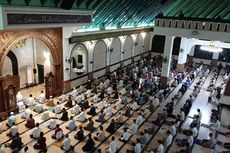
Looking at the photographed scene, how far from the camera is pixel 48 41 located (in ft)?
42.1

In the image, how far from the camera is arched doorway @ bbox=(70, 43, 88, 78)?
51.2 feet

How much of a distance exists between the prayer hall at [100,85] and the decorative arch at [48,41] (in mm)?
46

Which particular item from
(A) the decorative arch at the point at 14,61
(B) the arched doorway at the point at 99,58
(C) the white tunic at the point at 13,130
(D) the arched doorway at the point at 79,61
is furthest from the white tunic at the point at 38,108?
(B) the arched doorway at the point at 99,58

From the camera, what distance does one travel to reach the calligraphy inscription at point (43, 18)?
8800 mm

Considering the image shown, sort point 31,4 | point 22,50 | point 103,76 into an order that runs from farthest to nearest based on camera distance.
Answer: point 103,76, point 22,50, point 31,4

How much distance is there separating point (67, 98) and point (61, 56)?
95.8 inches

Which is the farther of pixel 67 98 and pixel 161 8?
pixel 161 8

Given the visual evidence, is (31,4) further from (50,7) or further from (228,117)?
(228,117)

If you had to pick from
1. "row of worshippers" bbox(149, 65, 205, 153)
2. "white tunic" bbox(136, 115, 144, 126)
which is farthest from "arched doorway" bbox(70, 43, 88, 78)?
"row of worshippers" bbox(149, 65, 205, 153)

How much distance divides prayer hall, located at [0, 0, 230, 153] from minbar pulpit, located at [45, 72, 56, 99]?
0.19 feet

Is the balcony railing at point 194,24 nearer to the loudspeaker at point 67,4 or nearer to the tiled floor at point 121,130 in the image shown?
the tiled floor at point 121,130

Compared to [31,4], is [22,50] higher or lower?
lower

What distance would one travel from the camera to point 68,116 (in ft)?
38.7

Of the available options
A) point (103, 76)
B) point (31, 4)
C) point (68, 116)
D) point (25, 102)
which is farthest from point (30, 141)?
point (103, 76)
